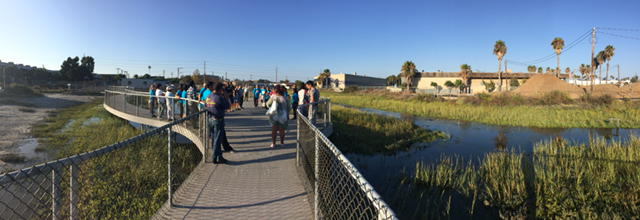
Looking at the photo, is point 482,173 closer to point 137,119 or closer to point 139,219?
point 139,219

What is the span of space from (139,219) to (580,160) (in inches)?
357

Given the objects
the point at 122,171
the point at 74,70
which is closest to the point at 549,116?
the point at 122,171

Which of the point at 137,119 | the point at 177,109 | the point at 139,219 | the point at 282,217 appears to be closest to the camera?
the point at 282,217

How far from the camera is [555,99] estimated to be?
2569 centimetres

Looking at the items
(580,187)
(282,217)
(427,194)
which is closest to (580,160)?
(580,187)

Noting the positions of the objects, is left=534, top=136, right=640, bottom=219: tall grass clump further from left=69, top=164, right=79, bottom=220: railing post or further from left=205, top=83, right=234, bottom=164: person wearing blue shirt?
left=69, top=164, right=79, bottom=220: railing post

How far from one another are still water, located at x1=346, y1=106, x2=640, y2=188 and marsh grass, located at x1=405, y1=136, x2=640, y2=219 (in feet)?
4.25

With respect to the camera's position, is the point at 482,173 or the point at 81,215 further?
the point at 482,173

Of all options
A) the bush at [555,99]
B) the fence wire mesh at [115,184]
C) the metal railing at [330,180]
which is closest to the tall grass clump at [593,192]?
the metal railing at [330,180]

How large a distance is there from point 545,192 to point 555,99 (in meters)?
25.5

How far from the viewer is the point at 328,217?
3604 mm

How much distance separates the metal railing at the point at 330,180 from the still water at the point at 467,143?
101 inches

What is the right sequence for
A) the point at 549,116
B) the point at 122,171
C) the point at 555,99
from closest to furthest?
the point at 122,171 < the point at 549,116 < the point at 555,99

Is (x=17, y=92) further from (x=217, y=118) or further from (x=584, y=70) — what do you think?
(x=584, y=70)
